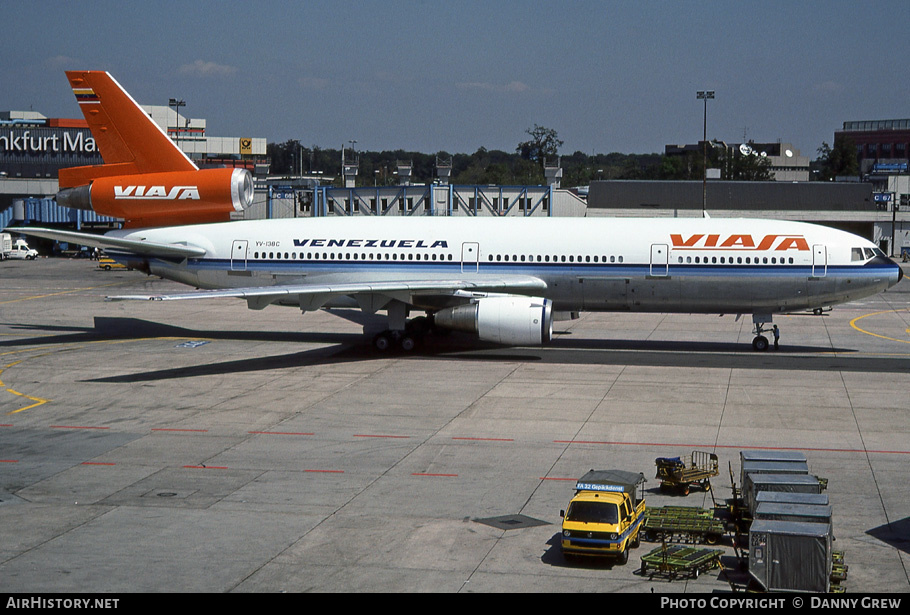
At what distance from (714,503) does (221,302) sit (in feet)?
133

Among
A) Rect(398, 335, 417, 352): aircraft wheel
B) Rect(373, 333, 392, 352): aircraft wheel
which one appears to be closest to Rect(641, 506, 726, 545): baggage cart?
Rect(398, 335, 417, 352): aircraft wheel

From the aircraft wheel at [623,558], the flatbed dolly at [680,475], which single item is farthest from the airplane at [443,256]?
the aircraft wheel at [623,558]

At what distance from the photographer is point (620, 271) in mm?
37375

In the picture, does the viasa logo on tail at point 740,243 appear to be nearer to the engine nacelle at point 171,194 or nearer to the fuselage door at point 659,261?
the fuselage door at point 659,261

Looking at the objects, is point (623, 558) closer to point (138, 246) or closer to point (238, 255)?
point (238, 255)

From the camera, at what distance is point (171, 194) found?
1607 inches

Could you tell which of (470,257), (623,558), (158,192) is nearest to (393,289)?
(470,257)

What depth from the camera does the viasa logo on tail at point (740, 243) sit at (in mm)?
36938

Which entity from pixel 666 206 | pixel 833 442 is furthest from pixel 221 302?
pixel 666 206

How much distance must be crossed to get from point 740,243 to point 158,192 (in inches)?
957

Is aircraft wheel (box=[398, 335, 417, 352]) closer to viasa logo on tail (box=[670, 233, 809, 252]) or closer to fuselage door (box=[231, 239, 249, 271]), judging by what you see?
fuselage door (box=[231, 239, 249, 271])

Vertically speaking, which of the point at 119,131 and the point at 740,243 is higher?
the point at 119,131

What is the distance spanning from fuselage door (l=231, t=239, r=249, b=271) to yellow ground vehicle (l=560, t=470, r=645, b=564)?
25.1 metres

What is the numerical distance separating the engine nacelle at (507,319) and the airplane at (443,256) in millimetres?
52
